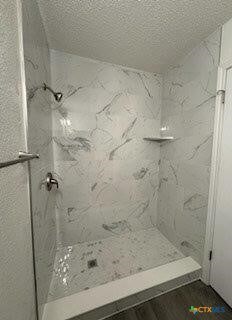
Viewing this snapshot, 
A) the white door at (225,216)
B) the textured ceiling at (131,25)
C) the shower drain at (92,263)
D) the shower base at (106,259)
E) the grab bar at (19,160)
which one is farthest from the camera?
the shower drain at (92,263)

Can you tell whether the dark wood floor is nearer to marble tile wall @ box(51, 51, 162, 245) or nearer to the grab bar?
marble tile wall @ box(51, 51, 162, 245)

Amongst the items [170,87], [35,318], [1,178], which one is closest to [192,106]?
[170,87]

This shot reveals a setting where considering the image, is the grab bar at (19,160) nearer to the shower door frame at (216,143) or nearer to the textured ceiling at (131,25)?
the textured ceiling at (131,25)

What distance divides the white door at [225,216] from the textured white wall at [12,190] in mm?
1247

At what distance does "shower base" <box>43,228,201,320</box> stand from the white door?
0.65 ft

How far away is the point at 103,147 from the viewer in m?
1.57

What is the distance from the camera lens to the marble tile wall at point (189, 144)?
116 centimetres

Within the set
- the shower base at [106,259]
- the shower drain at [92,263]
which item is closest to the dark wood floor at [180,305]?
the shower base at [106,259]

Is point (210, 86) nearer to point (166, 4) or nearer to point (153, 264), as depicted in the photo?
point (166, 4)

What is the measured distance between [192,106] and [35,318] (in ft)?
5.93

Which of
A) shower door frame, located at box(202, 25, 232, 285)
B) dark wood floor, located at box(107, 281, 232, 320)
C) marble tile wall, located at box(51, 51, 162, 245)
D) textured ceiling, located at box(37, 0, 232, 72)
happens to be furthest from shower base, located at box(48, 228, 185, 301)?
textured ceiling, located at box(37, 0, 232, 72)

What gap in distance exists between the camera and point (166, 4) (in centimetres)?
89

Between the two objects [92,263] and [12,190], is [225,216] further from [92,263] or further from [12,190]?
[12,190]

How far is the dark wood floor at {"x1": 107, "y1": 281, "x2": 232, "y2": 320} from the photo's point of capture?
0.97m
